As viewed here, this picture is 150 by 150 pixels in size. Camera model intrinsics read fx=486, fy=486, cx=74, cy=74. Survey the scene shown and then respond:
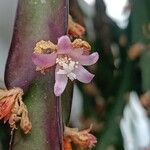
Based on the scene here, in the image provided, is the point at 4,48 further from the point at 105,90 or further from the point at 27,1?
the point at 27,1

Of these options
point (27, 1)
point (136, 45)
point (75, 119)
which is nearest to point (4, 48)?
point (75, 119)

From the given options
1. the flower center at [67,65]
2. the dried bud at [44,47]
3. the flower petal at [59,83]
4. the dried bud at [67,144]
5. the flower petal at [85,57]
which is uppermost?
the dried bud at [44,47]

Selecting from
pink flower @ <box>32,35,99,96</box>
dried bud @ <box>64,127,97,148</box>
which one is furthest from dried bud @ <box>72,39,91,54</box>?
dried bud @ <box>64,127,97,148</box>

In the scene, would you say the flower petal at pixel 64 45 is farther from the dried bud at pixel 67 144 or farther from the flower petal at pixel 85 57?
the dried bud at pixel 67 144

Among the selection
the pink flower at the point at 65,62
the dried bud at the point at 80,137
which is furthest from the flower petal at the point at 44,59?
the dried bud at the point at 80,137

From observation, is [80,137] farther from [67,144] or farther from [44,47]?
[44,47]

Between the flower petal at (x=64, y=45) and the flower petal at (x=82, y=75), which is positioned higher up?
the flower petal at (x=64, y=45)

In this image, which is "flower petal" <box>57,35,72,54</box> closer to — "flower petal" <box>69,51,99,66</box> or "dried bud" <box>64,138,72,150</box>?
"flower petal" <box>69,51,99,66</box>

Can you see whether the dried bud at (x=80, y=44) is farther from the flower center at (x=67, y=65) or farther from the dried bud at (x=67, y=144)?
the dried bud at (x=67, y=144)
